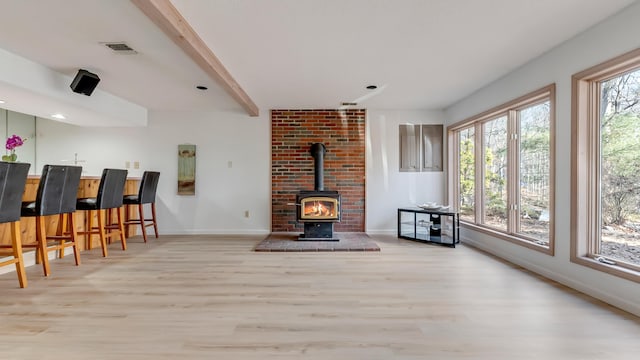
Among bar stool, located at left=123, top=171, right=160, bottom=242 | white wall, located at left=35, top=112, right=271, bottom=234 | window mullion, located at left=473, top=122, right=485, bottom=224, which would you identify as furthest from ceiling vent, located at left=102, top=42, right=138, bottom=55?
window mullion, located at left=473, top=122, right=485, bottom=224

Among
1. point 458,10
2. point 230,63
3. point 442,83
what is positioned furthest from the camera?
point 442,83

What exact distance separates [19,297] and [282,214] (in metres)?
3.11

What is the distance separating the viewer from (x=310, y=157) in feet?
15.8

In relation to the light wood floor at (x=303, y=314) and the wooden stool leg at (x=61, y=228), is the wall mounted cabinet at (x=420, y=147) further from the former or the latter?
the wooden stool leg at (x=61, y=228)

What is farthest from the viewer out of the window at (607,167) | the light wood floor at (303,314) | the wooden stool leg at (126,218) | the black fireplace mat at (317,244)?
the wooden stool leg at (126,218)

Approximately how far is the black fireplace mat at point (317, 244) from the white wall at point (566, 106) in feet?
5.22

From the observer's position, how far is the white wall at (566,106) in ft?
6.61

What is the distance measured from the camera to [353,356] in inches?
56.8

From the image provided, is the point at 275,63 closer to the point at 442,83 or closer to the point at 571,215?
the point at 442,83

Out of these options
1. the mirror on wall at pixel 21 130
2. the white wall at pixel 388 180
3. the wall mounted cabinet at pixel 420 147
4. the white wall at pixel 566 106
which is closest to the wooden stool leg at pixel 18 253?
the mirror on wall at pixel 21 130

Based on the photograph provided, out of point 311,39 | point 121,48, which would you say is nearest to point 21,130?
point 121,48

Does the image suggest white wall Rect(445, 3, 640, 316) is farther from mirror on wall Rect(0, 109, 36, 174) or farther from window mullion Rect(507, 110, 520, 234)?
mirror on wall Rect(0, 109, 36, 174)

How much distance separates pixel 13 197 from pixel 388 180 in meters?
4.35

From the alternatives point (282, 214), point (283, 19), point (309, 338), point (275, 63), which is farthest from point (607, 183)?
point (282, 214)
